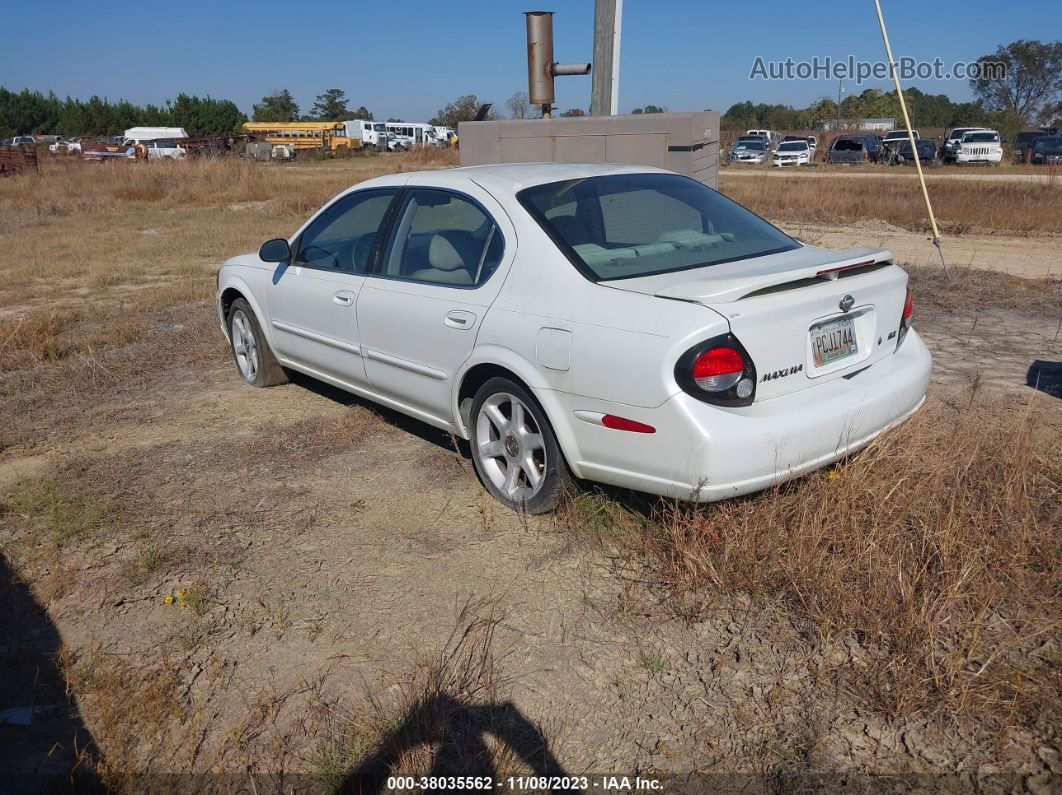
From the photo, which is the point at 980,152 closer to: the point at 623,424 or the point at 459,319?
the point at 459,319

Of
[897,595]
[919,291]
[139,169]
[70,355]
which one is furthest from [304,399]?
[139,169]

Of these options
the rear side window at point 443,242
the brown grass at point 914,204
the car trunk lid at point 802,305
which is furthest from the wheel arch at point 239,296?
the brown grass at point 914,204

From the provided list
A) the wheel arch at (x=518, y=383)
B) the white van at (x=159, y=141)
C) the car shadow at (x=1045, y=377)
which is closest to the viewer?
the wheel arch at (x=518, y=383)

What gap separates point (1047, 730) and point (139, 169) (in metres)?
26.2

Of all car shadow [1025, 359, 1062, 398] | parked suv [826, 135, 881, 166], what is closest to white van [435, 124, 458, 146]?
parked suv [826, 135, 881, 166]

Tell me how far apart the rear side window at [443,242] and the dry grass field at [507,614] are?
3.43 ft

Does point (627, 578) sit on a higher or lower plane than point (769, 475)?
lower

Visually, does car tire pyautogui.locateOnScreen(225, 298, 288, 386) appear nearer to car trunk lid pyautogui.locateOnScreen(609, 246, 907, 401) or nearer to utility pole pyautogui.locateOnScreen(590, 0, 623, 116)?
car trunk lid pyautogui.locateOnScreen(609, 246, 907, 401)

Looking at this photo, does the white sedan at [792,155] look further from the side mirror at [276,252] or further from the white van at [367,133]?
the side mirror at [276,252]

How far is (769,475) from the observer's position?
10.9ft

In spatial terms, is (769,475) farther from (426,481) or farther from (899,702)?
(426,481)

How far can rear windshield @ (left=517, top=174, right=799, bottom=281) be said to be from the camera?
12.7ft

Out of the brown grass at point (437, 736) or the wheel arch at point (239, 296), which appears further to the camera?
the wheel arch at point (239, 296)

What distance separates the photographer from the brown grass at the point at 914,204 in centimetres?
1434
